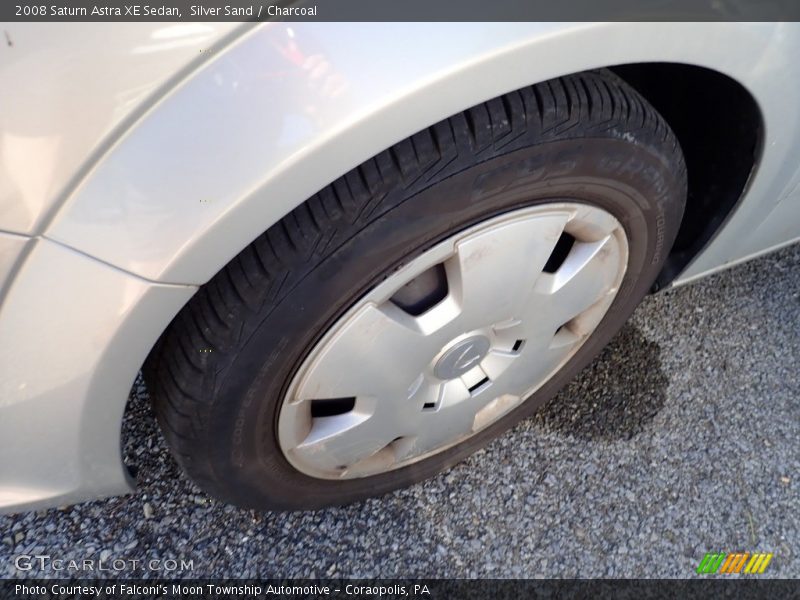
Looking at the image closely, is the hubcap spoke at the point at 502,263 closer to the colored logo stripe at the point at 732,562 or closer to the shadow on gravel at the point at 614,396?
the shadow on gravel at the point at 614,396

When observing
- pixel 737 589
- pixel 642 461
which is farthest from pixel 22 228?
pixel 737 589

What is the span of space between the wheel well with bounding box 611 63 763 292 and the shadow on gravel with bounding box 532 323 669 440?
313 millimetres

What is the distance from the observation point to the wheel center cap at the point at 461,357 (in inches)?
44.3

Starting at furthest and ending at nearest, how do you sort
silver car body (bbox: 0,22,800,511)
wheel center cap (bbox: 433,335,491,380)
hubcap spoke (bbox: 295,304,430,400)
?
wheel center cap (bbox: 433,335,491,380), hubcap spoke (bbox: 295,304,430,400), silver car body (bbox: 0,22,800,511)

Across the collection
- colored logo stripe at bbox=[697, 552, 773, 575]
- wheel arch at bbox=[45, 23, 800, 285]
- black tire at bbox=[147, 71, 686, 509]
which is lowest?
colored logo stripe at bbox=[697, 552, 773, 575]

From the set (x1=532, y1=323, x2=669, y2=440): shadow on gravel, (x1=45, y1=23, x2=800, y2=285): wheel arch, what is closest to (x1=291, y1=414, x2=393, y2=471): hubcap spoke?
(x1=45, y1=23, x2=800, y2=285): wheel arch

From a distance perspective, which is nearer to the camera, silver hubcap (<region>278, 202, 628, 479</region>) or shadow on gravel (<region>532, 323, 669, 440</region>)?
silver hubcap (<region>278, 202, 628, 479</region>)

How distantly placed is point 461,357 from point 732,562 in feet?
2.76

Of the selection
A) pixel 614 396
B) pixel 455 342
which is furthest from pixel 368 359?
pixel 614 396

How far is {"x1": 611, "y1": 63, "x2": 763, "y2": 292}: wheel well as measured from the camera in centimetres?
116

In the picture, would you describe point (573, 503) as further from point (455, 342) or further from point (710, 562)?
point (455, 342)

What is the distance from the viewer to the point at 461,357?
1150 millimetres

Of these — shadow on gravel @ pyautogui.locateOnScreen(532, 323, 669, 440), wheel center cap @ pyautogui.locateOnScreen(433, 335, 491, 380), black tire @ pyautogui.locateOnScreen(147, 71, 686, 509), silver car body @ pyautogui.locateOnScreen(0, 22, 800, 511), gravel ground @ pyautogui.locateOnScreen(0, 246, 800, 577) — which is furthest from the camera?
shadow on gravel @ pyautogui.locateOnScreen(532, 323, 669, 440)

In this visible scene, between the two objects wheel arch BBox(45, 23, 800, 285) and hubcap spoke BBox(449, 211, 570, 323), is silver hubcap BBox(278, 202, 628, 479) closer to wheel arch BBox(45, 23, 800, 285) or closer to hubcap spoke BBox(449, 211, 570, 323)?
hubcap spoke BBox(449, 211, 570, 323)
